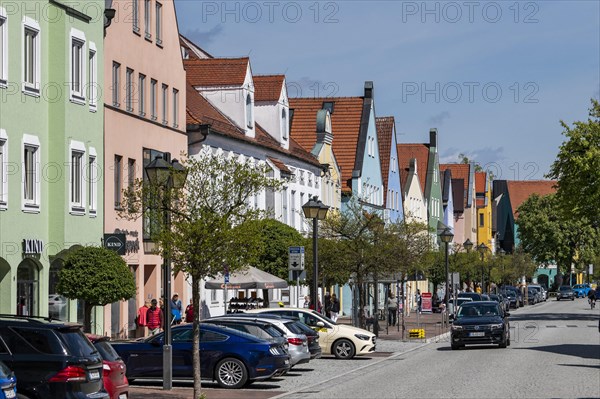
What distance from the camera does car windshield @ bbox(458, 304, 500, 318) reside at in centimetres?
4275

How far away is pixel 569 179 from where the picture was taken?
6122 cm

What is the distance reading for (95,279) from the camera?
31516mm

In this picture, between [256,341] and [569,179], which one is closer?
[256,341]

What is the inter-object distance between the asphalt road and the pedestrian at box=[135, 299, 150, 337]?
7.39m

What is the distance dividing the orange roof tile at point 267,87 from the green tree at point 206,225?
3417 centimetres

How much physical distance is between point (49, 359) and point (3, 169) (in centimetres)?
1661

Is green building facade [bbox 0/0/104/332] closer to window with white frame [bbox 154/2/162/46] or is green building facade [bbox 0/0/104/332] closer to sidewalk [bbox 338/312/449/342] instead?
window with white frame [bbox 154/2/162/46]

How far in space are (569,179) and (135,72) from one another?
84.4 ft

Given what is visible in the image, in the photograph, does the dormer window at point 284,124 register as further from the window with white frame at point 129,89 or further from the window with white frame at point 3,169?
the window with white frame at point 3,169

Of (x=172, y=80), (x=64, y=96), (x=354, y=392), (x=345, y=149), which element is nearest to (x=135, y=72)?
(x=172, y=80)

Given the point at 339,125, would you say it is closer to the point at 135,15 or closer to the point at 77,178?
the point at 135,15

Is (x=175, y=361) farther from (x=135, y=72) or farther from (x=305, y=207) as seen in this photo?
(x=135, y=72)

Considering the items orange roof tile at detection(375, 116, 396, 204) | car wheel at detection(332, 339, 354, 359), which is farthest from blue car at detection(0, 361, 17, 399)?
orange roof tile at detection(375, 116, 396, 204)

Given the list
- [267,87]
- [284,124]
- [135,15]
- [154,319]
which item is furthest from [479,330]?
[267,87]
